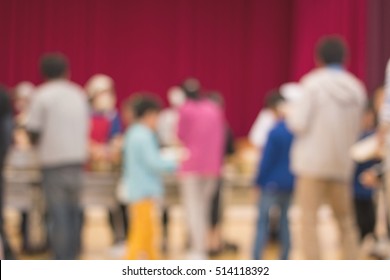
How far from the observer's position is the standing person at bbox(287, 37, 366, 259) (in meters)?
4.02

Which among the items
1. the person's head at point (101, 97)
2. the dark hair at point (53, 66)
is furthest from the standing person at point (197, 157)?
the dark hair at point (53, 66)

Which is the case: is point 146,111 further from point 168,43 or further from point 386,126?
point 168,43

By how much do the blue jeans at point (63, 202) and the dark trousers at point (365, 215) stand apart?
2.00 metres

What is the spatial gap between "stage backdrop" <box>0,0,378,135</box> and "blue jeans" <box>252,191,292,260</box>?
595cm

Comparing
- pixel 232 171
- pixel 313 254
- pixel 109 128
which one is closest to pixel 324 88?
pixel 313 254

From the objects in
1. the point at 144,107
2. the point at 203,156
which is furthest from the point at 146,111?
the point at 203,156

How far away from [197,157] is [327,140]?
1.60m

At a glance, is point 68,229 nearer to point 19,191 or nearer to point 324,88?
point 19,191

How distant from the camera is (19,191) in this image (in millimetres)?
5758

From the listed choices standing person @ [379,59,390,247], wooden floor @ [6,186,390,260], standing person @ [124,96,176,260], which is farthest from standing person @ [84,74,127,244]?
standing person @ [379,59,390,247]

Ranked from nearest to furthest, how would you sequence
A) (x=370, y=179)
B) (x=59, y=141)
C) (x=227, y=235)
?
(x=59, y=141), (x=370, y=179), (x=227, y=235)

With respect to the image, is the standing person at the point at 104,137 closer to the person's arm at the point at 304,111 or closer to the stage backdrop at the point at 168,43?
the person's arm at the point at 304,111

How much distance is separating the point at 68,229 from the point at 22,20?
682 cm

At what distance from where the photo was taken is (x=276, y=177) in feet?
15.7
